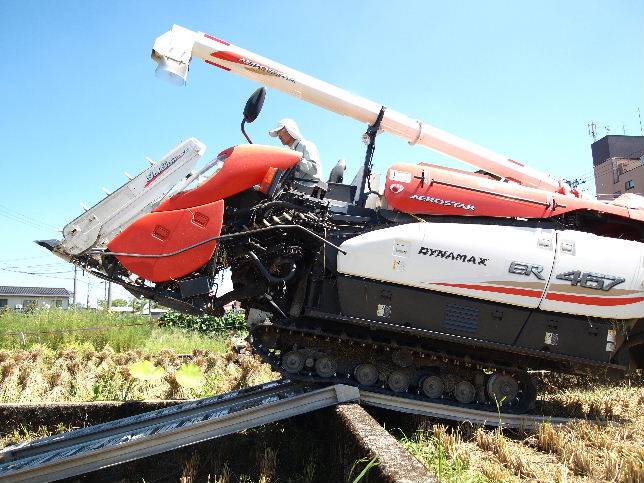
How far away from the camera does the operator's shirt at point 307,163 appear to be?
16.9 feet

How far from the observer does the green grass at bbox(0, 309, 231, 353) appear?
1248 centimetres

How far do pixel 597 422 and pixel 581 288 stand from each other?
1.27 m

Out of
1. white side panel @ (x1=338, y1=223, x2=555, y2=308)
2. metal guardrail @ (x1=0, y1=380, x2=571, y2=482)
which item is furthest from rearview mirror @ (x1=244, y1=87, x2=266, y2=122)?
metal guardrail @ (x1=0, y1=380, x2=571, y2=482)

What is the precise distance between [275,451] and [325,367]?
882 mm

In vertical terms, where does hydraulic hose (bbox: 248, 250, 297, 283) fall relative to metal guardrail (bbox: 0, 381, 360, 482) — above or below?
above

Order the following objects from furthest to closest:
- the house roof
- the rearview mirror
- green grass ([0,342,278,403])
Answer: the house roof < green grass ([0,342,278,403]) < the rearview mirror

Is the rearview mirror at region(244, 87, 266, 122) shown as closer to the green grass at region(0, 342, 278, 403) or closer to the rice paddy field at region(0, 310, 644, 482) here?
the rice paddy field at region(0, 310, 644, 482)

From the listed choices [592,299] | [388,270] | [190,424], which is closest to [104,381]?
[190,424]

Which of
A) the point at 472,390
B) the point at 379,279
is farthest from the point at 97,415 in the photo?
the point at 472,390

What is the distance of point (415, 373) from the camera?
484cm

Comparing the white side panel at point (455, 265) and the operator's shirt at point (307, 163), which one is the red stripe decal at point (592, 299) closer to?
the white side panel at point (455, 265)

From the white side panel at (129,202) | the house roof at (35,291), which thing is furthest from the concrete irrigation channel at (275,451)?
the house roof at (35,291)

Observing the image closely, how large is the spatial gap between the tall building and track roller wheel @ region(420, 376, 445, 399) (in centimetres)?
4421

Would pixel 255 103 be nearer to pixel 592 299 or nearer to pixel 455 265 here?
pixel 455 265
